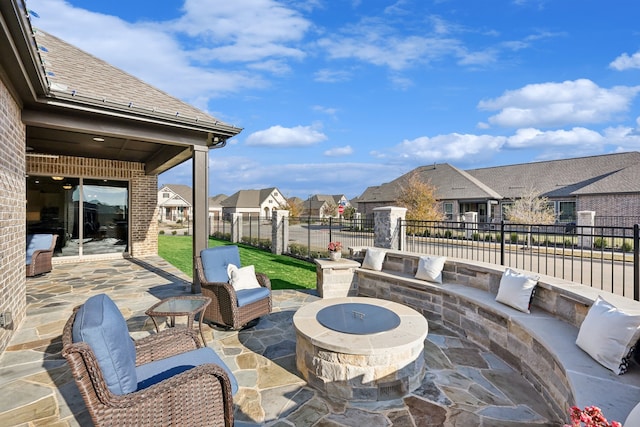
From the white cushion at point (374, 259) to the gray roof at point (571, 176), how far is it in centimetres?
1909

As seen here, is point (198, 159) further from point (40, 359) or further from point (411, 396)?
point (411, 396)

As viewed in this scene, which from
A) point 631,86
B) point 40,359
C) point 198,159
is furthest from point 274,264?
point 631,86

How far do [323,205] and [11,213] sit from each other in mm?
56670

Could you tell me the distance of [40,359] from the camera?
3.59 metres

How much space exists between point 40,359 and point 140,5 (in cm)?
730

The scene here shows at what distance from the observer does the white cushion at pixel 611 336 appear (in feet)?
7.82

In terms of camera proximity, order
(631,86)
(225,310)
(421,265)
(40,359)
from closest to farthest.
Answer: (40,359) → (225,310) → (421,265) → (631,86)

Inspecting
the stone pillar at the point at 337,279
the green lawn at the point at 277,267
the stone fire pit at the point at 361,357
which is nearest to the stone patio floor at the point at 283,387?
the stone fire pit at the point at 361,357

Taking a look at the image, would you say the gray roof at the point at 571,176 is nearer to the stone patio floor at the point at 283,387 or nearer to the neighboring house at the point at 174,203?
the stone patio floor at the point at 283,387

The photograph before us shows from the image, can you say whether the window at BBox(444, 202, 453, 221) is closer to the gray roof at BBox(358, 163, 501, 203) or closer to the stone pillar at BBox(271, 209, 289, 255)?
the gray roof at BBox(358, 163, 501, 203)

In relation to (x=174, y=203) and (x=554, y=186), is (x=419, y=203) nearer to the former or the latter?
(x=554, y=186)

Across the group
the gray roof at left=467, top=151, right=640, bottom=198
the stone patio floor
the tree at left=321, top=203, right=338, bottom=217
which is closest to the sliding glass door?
the stone patio floor

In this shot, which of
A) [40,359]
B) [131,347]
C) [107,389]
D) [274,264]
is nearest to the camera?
[107,389]

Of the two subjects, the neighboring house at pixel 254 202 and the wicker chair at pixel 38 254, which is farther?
the neighboring house at pixel 254 202
